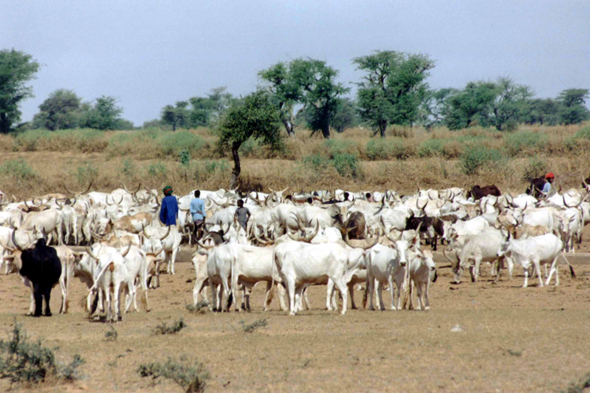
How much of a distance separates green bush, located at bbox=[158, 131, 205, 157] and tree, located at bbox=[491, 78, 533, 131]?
30.0 m

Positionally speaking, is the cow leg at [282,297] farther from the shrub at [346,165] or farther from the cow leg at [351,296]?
the shrub at [346,165]

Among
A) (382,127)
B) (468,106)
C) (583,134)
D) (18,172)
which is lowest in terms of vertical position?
(18,172)

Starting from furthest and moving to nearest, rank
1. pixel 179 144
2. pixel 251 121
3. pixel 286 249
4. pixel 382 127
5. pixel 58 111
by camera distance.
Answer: pixel 58 111 < pixel 382 127 < pixel 179 144 < pixel 251 121 < pixel 286 249

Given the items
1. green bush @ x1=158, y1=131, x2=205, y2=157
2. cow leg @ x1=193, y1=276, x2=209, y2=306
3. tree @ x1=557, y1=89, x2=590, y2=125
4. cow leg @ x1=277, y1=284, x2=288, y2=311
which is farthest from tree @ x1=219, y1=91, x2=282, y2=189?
tree @ x1=557, y1=89, x2=590, y2=125

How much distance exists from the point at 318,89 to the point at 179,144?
12521 mm

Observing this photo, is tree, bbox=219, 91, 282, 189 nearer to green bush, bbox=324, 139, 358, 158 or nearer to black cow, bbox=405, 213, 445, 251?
green bush, bbox=324, 139, 358, 158

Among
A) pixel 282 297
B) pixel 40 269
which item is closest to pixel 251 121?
pixel 282 297

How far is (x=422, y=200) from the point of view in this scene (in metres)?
27.3

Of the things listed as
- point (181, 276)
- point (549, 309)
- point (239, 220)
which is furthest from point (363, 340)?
point (239, 220)

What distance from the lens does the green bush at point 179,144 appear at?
45.9m

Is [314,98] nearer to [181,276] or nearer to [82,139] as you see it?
[82,139]

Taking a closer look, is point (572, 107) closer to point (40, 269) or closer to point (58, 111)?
point (58, 111)

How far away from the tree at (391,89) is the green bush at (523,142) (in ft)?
35.2

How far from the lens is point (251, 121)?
3541cm
